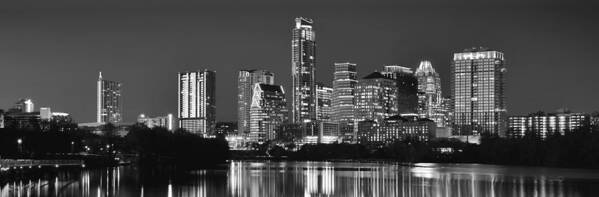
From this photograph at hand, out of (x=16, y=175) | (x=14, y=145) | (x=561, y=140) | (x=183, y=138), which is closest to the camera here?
(x=16, y=175)

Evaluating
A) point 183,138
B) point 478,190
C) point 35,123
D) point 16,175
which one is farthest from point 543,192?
point 35,123

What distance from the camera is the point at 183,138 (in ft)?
495

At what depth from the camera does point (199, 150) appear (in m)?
155

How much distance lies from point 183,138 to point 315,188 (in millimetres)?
86620

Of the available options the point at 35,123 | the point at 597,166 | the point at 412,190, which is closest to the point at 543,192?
the point at 412,190

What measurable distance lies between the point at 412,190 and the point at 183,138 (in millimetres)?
90345

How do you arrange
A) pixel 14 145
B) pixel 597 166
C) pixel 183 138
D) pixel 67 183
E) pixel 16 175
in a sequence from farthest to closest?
pixel 183 138 → pixel 597 166 → pixel 14 145 → pixel 16 175 → pixel 67 183

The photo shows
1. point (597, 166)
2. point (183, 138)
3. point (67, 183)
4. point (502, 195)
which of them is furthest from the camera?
point (183, 138)

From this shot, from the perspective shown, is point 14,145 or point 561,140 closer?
point 14,145

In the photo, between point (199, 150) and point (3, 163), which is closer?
point (3, 163)

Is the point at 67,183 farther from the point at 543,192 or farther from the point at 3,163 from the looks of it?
the point at 543,192

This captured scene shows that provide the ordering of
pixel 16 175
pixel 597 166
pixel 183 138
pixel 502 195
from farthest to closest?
1. pixel 183 138
2. pixel 597 166
3. pixel 16 175
4. pixel 502 195

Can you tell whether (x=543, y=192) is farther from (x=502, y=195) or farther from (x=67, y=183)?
(x=67, y=183)

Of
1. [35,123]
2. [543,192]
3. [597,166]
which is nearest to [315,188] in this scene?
[543,192]
